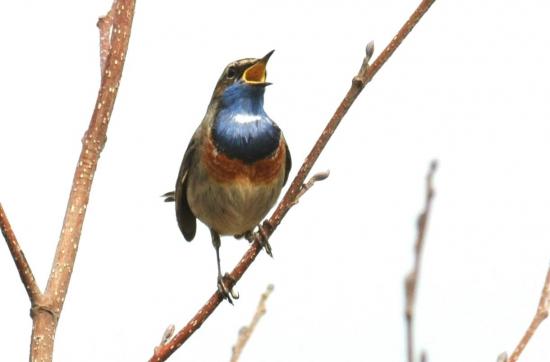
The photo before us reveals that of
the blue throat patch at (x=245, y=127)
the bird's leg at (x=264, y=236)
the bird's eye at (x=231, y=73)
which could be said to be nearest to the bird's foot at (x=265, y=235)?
the bird's leg at (x=264, y=236)

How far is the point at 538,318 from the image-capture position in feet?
8.89

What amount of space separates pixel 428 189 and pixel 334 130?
5.82 ft

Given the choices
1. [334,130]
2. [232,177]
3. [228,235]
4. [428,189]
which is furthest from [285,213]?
[228,235]

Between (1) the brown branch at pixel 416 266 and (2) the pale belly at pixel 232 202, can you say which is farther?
(2) the pale belly at pixel 232 202

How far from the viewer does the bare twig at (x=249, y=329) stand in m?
3.24

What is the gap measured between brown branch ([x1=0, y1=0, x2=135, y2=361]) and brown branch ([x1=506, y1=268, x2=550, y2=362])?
59.5 inches

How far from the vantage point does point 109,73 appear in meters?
3.75

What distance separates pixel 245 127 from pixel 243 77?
387 millimetres

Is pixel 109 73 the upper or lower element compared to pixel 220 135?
lower

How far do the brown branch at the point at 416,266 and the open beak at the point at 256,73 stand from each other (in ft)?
15.7

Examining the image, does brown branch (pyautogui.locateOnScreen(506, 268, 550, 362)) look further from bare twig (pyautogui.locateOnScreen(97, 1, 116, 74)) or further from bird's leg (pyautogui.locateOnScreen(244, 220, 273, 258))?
bare twig (pyautogui.locateOnScreen(97, 1, 116, 74))

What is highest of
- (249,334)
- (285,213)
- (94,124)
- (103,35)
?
(103,35)

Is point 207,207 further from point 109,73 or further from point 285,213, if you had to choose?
point 109,73

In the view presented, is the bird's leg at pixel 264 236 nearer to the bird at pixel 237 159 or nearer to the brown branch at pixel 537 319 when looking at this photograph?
the bird at pixel 237 159
